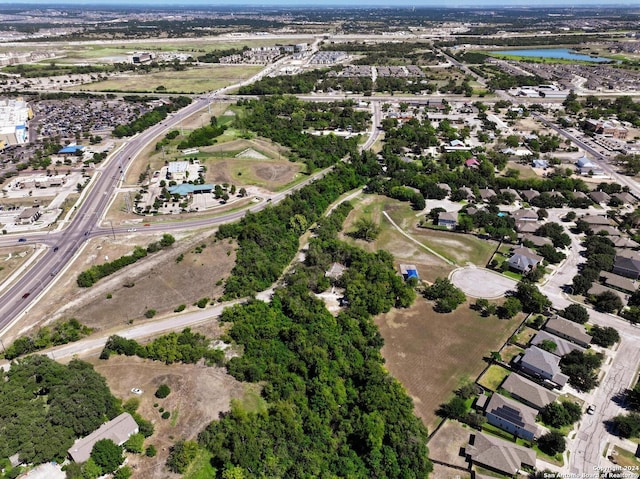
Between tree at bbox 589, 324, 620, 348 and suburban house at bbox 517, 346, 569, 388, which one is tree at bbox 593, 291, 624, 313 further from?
suburban house at bbox 517, 346, 569, 388

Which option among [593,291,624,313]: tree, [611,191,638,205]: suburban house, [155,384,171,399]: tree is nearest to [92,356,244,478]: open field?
[155,384,171,399]: tree

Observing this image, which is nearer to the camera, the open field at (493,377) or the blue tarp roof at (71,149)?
the open field at (493,377)

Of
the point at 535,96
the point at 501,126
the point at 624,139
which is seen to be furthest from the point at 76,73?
the point at 624,139

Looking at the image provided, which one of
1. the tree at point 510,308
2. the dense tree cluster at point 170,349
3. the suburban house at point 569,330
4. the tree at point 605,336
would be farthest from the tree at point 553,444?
the dense tree cluster at point 170,349

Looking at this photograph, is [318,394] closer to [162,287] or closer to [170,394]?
[170,394]

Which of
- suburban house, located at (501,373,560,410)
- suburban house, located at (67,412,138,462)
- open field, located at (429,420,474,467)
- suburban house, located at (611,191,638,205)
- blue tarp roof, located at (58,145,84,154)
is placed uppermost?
blue tarp roof, located at (58,145,84,154)

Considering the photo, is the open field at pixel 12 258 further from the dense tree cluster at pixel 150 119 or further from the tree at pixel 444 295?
the tree at pixel 444 295

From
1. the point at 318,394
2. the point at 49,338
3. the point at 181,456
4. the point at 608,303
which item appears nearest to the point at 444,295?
the point at 608,303
